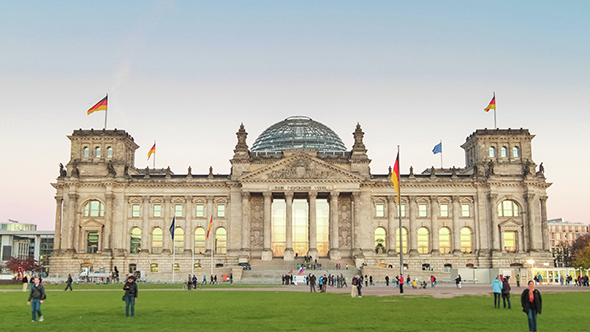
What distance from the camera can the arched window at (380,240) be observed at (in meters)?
100

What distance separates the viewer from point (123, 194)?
100 metres

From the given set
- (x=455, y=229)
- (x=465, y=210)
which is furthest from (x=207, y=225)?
(x=465, y=210)

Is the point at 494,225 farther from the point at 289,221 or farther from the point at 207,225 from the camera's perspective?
the point at 207,225

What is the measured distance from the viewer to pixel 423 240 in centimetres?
10112

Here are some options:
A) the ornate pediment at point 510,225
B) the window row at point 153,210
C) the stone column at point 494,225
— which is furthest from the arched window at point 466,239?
the window row at point 153,210

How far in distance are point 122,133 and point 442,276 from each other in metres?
55.9

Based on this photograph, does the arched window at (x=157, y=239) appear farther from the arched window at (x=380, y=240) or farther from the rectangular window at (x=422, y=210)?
the rectangular window at (x=422, y=210)

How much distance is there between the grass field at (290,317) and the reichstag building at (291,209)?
193 ft

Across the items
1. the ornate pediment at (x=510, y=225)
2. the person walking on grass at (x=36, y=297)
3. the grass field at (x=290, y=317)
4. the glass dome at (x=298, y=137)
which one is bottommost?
the grass field at (x=290, y=317)

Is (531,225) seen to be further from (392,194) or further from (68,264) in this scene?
(68,264)

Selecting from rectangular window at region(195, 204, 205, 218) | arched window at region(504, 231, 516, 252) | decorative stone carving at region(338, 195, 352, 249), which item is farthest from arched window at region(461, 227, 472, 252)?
rectangular window at region(195, 204, 205, 218)

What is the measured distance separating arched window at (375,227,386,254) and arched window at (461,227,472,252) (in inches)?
495

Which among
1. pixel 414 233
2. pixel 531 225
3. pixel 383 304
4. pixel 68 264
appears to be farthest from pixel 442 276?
pixel 68 264

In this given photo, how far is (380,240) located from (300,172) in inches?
689
